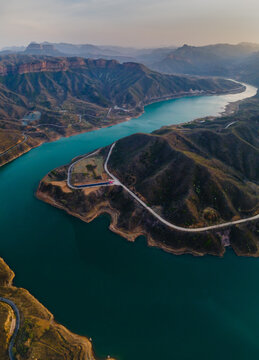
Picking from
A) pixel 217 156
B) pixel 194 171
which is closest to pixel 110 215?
pixel 194 171

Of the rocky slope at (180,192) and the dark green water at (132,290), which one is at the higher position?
the rocky slope at (180,192)

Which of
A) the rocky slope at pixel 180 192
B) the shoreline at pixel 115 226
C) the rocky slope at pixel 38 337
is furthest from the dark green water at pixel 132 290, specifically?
the rocky slope at pixel 180 192

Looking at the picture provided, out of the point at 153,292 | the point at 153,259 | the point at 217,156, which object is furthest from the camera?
the point at 217,156

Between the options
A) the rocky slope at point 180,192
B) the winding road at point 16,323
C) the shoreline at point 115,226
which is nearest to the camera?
the winding road at point 16,323

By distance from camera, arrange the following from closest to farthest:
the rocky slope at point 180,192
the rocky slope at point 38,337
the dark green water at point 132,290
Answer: the rocky slope at point 38,337 → the dark green water at point 132,290 → the rocky slope at point 180,192

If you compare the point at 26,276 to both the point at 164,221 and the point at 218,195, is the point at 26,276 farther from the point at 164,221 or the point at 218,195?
the point at 218,195

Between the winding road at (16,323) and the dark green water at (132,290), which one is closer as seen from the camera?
the winding road at (16,323)

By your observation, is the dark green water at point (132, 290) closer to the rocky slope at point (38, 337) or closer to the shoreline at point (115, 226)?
the shoreline at point (115, 226)
